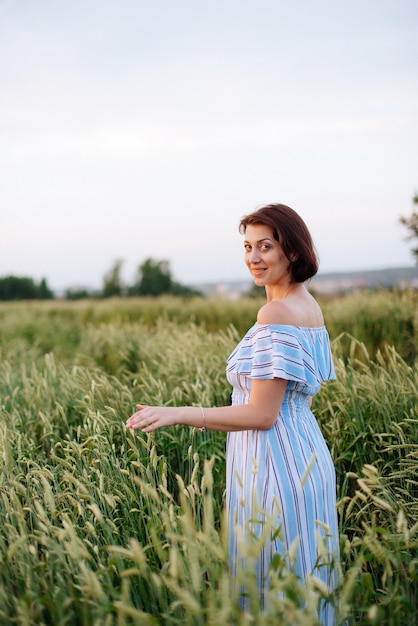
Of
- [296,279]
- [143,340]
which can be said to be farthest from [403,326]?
[296,279]

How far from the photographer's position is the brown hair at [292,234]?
73.8 inches

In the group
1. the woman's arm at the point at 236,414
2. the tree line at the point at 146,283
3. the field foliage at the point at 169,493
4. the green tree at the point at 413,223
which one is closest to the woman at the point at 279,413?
the woman's arm at the point at 236,414

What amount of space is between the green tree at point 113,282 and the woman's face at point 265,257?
31.1 meters

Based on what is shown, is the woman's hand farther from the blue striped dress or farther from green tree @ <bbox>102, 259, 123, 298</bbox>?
green tree @ <bbox>102, 259, 123, 298</bbox>

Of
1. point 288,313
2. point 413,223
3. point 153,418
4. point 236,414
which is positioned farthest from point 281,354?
point 413,223

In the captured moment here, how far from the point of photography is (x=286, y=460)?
1785 millimetres

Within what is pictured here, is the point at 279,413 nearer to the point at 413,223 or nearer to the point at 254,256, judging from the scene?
the point at 254,256

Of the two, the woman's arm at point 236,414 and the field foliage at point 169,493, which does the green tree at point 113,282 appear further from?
the woman's arm at point 236,414

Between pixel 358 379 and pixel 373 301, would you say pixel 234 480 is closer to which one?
pixel 358 379

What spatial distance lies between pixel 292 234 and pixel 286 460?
2.61 ft

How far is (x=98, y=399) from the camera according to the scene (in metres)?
3.38

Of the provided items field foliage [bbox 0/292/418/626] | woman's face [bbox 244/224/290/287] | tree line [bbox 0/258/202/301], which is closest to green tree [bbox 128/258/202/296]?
tree line [bbox 0/258/202/301]

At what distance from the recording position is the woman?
1730 mm

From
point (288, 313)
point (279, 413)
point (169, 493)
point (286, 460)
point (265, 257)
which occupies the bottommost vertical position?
point (169, 493)
